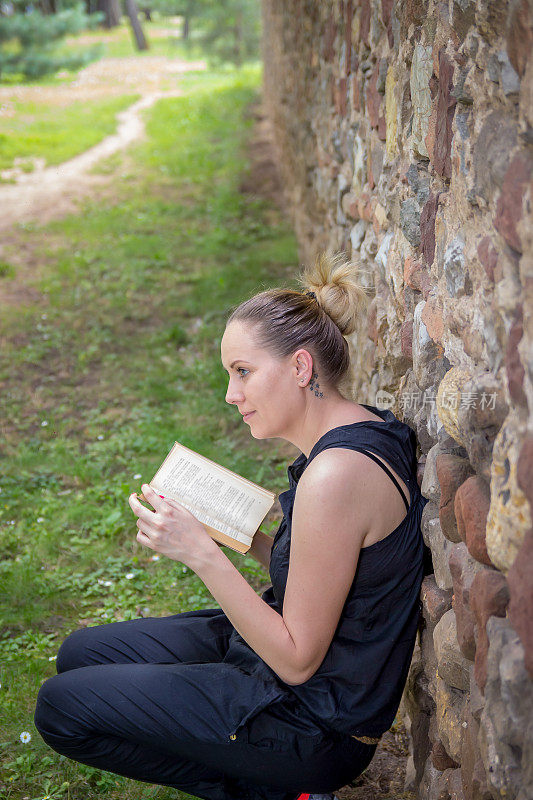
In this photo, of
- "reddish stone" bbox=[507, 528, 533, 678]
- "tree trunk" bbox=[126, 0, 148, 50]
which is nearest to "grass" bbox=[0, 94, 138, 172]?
"reddish stone" bbox=[507, 528, 533, 678]

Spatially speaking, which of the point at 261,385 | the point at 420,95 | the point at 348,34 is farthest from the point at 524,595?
the point at 348,34

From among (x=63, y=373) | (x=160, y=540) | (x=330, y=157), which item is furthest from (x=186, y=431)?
(x=160, y=540)

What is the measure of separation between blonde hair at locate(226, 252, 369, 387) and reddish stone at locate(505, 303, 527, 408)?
786mm

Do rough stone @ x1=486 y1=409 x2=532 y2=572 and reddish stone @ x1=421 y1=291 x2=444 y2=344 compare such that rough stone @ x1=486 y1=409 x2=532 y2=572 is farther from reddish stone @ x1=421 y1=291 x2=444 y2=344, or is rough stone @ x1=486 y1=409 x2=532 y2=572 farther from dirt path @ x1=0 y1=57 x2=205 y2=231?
dirt path @ x1=0 y1=57 x2=205 y2=231

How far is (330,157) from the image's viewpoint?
4.26 m

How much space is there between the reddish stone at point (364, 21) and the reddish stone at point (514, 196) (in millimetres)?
1917

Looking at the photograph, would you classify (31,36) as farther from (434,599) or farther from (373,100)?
(434,599)

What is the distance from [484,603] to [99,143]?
35.4ft

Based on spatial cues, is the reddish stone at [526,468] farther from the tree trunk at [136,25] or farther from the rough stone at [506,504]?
the tree trunk at [136,25]

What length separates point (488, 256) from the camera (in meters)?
1.33

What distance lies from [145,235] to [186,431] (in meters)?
3.77

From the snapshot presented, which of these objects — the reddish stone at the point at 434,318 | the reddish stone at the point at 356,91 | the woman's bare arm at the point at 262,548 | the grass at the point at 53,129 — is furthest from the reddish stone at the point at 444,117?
the grass at the point at 53,129

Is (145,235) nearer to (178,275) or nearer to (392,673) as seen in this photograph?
(178,275)

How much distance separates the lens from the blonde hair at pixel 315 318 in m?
1.91
